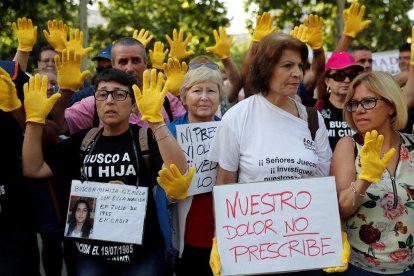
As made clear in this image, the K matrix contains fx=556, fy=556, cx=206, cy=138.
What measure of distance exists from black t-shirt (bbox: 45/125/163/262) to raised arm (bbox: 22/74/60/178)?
0.11 meters

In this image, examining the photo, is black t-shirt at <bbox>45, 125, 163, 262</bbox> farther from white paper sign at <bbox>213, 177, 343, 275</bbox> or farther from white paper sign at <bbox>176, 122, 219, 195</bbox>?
white paper sign at <bbox>213, 177, 343, 275</bbox>

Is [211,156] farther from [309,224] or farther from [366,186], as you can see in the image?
[366,186]

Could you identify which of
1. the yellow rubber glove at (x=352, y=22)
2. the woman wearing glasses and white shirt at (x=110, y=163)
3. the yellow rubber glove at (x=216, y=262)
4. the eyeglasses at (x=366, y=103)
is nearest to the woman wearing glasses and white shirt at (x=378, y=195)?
the eyeglasses at (x=366, y=103)

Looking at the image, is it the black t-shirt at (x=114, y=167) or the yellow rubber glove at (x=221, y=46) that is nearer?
the black t-shirt at (x=114, y=167)

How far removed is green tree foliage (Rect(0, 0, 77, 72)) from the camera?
1160cm

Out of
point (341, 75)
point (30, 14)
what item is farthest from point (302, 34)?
point (30, 14)

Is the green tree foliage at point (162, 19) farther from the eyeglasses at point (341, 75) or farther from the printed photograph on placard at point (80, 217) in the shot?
the printed photograph on placard at point (80, 217)

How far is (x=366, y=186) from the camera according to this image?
2.65 m

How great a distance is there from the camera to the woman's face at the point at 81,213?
3.07 meters

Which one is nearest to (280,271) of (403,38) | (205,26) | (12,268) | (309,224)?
(309,224)

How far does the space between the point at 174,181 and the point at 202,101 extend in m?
0.69

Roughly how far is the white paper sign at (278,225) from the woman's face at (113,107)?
84 cm

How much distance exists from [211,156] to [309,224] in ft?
2.05

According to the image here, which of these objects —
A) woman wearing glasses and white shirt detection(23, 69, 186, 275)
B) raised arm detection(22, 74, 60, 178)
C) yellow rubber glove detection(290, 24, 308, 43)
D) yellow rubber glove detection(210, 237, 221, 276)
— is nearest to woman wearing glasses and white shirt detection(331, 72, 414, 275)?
yellow rubber glove detection(210, 237, 221, 276)
